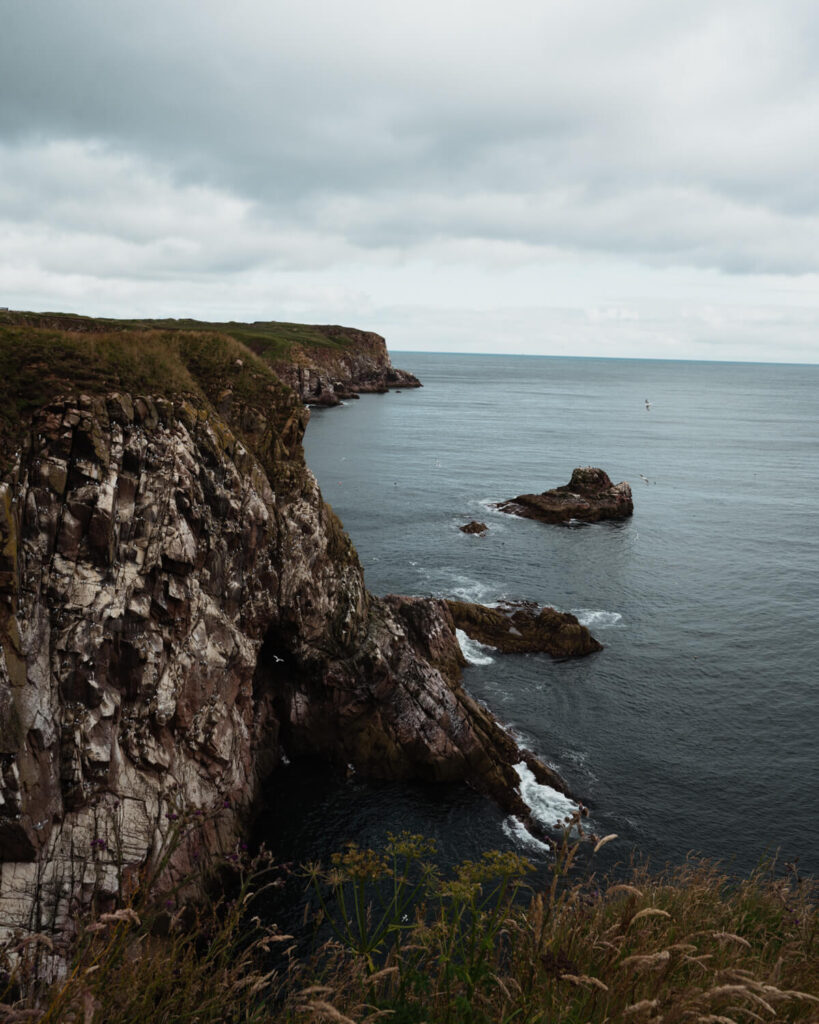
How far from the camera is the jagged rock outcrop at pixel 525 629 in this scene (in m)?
40.7

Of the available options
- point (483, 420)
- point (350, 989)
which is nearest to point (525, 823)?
point (350, 989)

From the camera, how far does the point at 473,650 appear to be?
41.0m

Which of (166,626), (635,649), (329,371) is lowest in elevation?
(635,649)

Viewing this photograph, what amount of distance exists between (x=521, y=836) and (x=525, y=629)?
1812cm

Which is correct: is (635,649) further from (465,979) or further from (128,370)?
(465,979)

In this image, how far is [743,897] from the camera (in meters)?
9.54

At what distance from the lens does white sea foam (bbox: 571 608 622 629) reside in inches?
1751

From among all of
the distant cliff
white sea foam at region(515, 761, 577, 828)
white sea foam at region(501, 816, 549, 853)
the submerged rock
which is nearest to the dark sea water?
white sea foam at region(501, 816, 549, 853)

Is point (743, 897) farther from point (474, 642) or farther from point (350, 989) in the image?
point (474, 642)

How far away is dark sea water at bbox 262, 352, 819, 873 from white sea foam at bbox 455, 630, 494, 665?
190mm

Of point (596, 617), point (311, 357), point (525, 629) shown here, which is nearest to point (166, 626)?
point (525, 629)

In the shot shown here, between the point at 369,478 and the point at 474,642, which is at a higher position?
the point at 369,478

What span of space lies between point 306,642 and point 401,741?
6.01 meters

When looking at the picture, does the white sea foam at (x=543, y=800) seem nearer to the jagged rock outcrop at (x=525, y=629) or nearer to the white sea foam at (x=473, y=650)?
the white sea foam at (x=473, y=650)
